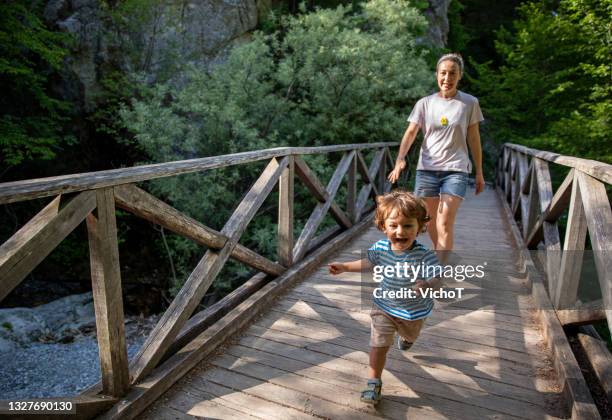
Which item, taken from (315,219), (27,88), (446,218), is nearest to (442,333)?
(446,218)

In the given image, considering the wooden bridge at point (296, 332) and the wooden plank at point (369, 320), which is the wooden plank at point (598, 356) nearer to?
the wooden bridge at point (296, 332)

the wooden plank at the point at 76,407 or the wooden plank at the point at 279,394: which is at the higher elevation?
the wooden plank at the point at 76,407

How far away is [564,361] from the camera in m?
2.03

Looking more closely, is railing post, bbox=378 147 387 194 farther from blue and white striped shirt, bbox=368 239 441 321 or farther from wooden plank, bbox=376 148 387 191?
blue and white striped shirt, bbox=368 239 441 321

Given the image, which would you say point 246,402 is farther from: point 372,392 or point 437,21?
point 437,21

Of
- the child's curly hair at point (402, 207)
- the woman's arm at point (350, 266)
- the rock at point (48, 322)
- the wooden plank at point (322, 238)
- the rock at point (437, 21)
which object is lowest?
the rock at point (48, 322)

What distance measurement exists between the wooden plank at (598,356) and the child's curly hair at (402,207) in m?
1.11

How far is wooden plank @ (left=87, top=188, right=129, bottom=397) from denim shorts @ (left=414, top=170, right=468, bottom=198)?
6.74ft

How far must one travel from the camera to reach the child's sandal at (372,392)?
6.05ft

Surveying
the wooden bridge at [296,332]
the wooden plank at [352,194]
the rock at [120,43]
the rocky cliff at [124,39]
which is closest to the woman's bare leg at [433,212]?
the wooden bridge at [296,332]

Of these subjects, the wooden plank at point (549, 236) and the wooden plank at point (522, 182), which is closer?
the wooden plank at point (549, 236)

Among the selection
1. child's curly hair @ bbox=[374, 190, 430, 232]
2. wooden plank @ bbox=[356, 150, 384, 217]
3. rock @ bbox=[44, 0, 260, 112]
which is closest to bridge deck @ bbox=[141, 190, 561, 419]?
child's curly hair @ bbox=[374, 190, 430, 232]

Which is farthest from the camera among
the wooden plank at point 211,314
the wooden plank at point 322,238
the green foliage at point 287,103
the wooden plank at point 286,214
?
the green foliage at point 287,103

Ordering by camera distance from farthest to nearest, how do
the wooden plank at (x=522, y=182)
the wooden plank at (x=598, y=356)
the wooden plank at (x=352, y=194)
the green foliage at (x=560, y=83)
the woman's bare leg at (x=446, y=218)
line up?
1. the green foliage at (x=560, y=83)
2. the wooden plank at (x=352, y=194)
3. the wooden plank at (x=522, y=182)
4. the woman's bare leg at (x=446, y=218)
5. the wooden plank at (x=598, y=356)
